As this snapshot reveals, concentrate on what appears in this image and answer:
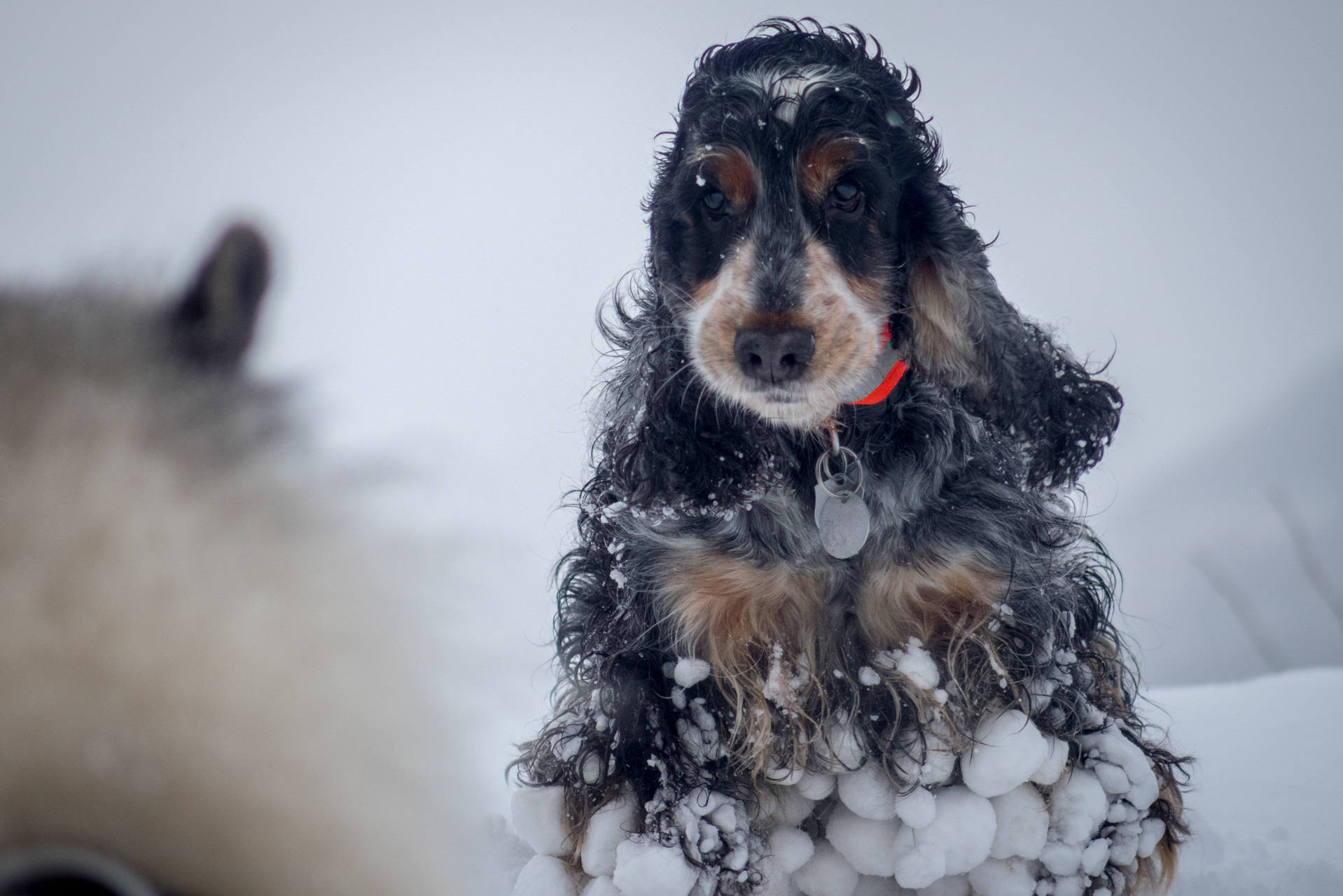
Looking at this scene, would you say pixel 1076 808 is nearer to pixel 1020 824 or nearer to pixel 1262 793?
pixel 1020 824

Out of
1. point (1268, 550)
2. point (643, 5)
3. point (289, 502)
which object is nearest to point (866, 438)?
point (289, 502)

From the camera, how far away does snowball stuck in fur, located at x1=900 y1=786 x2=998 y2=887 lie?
1.35 meters

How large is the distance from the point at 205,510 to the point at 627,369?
3.84ft

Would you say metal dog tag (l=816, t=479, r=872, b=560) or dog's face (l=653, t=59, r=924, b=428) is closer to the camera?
dog's face (l=653, t=59, r=924, b=428)

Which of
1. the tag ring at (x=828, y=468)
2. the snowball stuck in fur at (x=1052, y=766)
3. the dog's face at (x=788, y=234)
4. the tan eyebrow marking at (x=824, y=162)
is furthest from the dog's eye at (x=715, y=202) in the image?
the snowball stuck in fur at (x=1052, y=766)

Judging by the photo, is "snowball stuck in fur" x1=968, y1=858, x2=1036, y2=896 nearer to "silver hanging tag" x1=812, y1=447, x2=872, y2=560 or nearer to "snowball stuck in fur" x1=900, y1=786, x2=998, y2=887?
"snowball stuck in fur" x1=900, y1=786, x2=998, y2=887

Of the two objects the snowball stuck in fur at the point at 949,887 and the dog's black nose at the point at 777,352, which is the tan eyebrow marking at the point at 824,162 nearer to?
the dog's black nose at the point at 777,352

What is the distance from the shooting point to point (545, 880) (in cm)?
147

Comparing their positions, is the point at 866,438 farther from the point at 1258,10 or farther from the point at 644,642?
the point at 1258,10

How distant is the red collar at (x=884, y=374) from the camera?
4.78ft

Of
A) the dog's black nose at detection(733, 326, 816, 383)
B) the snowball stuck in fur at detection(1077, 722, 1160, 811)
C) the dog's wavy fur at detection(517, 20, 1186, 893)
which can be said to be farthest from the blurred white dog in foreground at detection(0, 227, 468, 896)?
the snowball stuck in fur at detection(1077, 722, 1160, 811)

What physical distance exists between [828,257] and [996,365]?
37cm

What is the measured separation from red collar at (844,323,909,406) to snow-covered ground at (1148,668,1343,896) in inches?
46.7

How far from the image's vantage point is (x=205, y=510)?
569 mm
